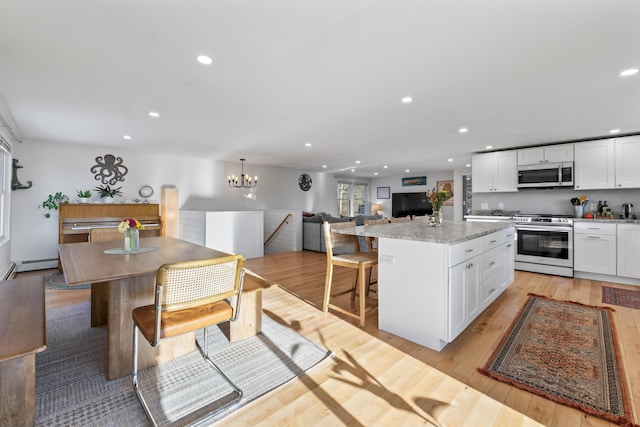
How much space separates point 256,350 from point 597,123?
497cm

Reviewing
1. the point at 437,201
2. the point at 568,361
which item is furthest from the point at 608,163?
the point at 568,361

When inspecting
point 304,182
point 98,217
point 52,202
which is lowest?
point 98,217

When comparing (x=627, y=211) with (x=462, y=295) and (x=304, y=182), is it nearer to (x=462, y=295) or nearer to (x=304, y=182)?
(x=462, y=295)

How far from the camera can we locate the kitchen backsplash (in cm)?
467

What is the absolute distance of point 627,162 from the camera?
4.34 metres

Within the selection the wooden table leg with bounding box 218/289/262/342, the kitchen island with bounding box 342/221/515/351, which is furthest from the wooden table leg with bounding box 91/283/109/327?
the kitchen island with bounding box 342/221/515/351

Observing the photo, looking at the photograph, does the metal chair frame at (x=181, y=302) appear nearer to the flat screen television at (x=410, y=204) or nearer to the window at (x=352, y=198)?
the window at (x=352, y=198)

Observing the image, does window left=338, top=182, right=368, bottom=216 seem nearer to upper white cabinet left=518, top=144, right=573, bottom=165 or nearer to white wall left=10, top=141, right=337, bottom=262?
white wall left=10, top=141, right=337, bottom=262

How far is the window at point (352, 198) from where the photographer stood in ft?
36.6

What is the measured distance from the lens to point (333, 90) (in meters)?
2.76

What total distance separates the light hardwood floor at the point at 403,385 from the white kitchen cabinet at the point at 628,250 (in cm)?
146

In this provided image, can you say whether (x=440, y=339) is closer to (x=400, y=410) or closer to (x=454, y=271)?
(x=454, y=271)

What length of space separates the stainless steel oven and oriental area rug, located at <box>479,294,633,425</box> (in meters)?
1.75

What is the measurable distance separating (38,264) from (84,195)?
1.41 meters
